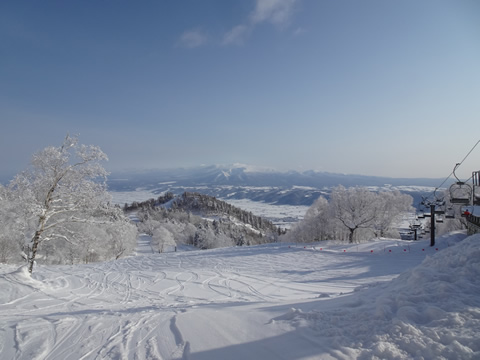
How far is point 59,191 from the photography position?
12.5 m

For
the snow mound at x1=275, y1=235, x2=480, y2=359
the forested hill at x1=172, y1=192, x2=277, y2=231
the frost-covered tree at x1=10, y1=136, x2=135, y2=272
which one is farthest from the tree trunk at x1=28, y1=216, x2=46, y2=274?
the forested hill at x1=172, y1=192, x2=277, y2=231

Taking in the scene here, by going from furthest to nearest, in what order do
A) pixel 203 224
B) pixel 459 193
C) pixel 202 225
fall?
pixel 203 224 < pixel 202 225 < pixel 459 193

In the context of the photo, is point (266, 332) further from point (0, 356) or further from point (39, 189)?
point (39, 189)

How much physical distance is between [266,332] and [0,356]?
5149 millimetres

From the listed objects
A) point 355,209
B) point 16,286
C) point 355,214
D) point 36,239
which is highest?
point 36,239

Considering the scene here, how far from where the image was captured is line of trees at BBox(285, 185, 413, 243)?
1443 inches

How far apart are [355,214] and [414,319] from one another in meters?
35.2

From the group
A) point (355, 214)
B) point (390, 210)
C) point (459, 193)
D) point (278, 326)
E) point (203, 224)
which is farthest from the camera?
point (203, 224)

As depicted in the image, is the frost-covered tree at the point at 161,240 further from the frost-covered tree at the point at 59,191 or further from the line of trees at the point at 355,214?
the frost-covered tree at the point at 59,191

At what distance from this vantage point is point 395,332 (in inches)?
167

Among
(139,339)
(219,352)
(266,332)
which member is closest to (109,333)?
(139,339)

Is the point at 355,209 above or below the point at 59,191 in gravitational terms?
below

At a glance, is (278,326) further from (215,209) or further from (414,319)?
(215,209)

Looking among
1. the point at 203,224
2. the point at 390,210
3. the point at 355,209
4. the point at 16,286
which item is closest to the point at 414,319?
the point at 16,286
